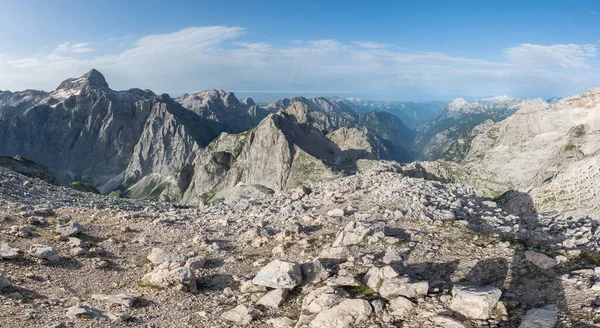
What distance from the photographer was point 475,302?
12.5 m

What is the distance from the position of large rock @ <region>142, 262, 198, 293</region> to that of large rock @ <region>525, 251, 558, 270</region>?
1620cm

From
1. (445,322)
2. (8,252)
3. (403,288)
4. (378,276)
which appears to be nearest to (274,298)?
(378,276)

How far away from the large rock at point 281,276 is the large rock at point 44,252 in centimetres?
1071

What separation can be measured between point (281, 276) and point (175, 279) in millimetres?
4976

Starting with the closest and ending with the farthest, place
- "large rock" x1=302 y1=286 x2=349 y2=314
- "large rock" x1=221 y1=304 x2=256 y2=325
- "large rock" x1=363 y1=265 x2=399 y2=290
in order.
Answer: "large rock" x1=221 y1=304 x2=256 y2=325
"large rock" x1=302 y1=286 x2=349 y2=314
"large rock" x1=363 y1=265 x2=399 y2=290

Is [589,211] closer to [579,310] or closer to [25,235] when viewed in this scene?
[579,310]

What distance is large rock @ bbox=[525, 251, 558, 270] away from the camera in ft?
53.7

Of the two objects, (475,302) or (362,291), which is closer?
(475,302)

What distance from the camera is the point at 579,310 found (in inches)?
481

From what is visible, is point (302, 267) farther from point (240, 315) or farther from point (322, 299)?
point (240, 315)

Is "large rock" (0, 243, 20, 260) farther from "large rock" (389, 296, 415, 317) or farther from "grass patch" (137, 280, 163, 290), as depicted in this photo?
"large rock" (389, 296, 415, 317)

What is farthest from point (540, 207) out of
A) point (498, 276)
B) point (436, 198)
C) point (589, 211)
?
point (498, 276)

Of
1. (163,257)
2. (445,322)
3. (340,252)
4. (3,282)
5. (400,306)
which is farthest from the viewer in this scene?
(163,257)

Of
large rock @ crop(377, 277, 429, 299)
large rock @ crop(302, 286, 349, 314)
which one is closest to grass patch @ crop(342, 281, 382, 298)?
large rock @ crop(377, 277, 429, 299)
